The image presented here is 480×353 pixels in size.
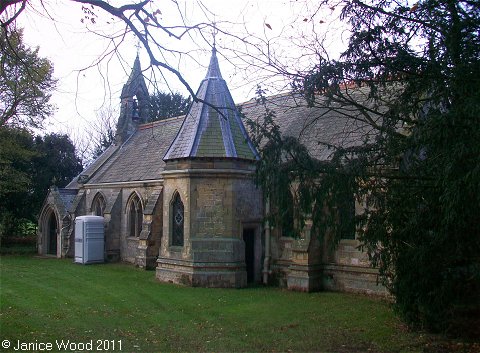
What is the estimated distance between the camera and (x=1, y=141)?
27.4m

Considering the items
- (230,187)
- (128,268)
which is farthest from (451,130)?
→ (128,268)

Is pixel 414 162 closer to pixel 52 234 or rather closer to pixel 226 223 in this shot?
pixel 226 223

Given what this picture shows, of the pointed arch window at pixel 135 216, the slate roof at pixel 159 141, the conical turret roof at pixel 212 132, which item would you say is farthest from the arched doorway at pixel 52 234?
the conical turret roof at pixel 212 132

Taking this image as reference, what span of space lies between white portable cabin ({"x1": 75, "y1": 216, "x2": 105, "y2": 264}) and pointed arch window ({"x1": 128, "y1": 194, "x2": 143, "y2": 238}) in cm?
148

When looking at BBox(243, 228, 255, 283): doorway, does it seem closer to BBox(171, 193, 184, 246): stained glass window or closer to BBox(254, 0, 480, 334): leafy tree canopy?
BBox(171, 193, 184, 246): stained glass window

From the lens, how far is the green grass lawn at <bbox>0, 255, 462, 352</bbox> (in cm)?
984

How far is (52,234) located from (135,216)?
799cm

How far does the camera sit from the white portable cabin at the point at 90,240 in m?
24.1

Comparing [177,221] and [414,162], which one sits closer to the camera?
[414,162]

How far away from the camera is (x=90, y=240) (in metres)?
24.4

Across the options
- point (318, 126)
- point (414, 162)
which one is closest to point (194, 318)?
point (414, 162)

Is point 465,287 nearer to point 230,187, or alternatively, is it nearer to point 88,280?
point 230,187

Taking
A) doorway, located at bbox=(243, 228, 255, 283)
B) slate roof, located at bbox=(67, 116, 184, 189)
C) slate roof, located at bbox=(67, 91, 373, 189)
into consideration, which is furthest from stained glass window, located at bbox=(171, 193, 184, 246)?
slate roof, located at bbox=(67, 116, 184, 189)

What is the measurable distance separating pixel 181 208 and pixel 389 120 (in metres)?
10.8
